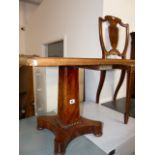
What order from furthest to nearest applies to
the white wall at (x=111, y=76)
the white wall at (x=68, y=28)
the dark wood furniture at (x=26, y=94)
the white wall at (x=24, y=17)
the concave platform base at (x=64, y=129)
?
1. the white wall at (x=24, y=17)
2. the white wall at (x=111, y=76)
3. the dark wood furniture at (x=26, y=94)
4. the white wall at (x=68, y=28)
5. the concave platform base at (x=64, y=129)

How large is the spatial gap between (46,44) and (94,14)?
5.87 feet

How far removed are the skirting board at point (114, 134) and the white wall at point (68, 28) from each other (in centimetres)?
56

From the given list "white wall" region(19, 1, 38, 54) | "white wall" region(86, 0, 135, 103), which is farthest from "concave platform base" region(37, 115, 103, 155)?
"white wall" region(19, 1, 38, 54)

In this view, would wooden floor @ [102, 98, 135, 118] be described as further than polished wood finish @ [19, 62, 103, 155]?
Yes

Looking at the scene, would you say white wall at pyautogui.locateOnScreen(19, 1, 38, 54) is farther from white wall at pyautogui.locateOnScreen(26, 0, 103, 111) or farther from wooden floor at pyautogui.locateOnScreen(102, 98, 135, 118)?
wooden floor at pyautogui.locateOnScreen(102, 98, 135, 118)

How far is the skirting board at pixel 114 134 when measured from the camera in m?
1.14

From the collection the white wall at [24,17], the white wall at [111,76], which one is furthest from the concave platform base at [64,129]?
the white wall at [24,17]

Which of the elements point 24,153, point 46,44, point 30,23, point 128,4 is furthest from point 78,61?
point 30,23

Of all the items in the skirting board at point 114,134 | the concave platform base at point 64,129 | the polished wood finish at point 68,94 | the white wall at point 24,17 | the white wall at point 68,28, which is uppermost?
the white wall at point 24,17

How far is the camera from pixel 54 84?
1.82 meters

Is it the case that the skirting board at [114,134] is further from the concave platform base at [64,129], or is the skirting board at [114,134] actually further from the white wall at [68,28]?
the white wall at [68,28]

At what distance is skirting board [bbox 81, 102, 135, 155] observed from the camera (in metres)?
1.14

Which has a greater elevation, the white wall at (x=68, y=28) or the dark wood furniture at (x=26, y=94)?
the white wall at (x=68, y=28)

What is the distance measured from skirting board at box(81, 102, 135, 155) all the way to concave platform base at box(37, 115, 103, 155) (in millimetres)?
82
